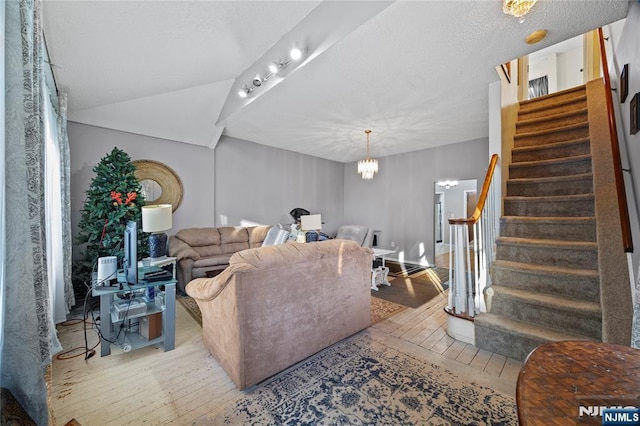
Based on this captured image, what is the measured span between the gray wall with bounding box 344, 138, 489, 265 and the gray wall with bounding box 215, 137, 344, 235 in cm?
91

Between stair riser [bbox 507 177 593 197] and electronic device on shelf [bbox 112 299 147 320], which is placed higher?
stair riser [bbox 507 177 593 197]

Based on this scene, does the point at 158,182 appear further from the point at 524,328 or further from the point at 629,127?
the point at 629,127

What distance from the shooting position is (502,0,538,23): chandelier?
178 centimetres

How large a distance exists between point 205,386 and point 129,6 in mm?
2780

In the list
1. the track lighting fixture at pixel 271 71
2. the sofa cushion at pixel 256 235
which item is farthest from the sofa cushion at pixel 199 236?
the track lighting fixture at pixel 271 71

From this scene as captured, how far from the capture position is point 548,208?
9.27 feet

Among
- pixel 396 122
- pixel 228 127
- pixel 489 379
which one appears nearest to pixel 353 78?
pixel 396 122

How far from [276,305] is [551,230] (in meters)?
2.90

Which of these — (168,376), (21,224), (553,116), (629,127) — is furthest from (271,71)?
(553,116)

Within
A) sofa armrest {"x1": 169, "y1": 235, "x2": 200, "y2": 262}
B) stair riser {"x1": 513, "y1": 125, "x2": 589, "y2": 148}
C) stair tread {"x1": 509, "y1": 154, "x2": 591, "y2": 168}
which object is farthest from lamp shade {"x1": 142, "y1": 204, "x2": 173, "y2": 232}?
stair riser {"x1": 513, "y1": 125, "x2": 589, "y2": 148}

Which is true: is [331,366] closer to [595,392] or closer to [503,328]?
[503,328]

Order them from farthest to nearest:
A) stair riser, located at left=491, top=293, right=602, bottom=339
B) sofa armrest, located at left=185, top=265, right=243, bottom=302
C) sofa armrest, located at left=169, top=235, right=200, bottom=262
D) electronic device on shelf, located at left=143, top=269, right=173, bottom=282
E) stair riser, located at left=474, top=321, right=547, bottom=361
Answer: sofa armrest, located at left=169, top=235, right=200, bottom=262
electronic device on shelf, located at left=143, top=269, right=173, bottom=282
stair riser, located at left=474, top=321, right=547, bottom=361
stair riser, located at left=491, top=293, right=602, bottom=339
sofa armrest, located at left=185, top=265, right=243, bottom=302

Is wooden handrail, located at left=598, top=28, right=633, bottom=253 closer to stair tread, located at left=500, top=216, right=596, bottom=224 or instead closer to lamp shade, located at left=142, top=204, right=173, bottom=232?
stair tread, located at left=500, top=216, right=596, bottom=224

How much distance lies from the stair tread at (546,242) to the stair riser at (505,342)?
95 cm
